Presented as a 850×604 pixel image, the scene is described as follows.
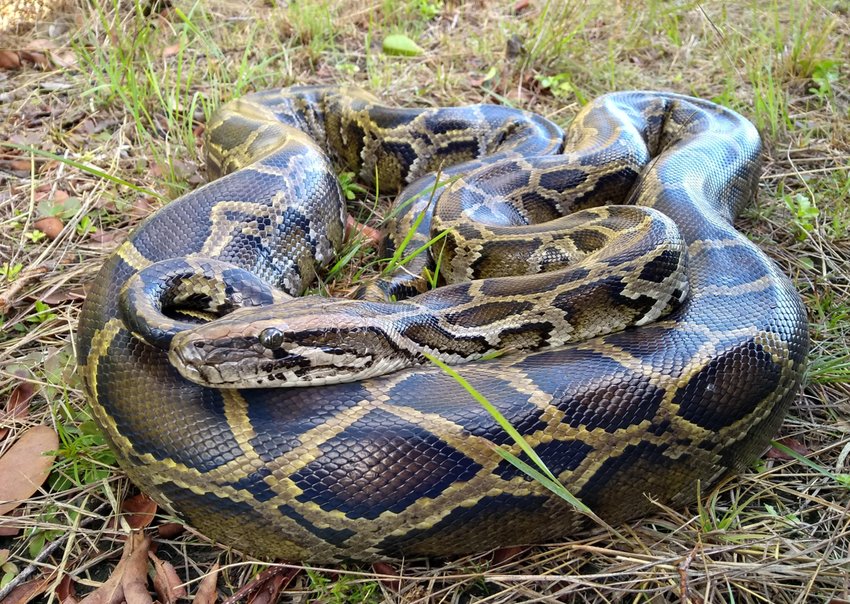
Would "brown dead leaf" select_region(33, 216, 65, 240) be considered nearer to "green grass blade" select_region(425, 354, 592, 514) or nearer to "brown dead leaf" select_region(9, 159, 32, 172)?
"brown dead leaf" select_region(9, 159, 32, 172)

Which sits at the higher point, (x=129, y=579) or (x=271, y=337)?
(x=271, y=337)

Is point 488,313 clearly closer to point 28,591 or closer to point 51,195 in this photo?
point 28,591

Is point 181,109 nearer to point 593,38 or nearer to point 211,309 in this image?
point 211,309

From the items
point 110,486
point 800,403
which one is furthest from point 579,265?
point 110,486

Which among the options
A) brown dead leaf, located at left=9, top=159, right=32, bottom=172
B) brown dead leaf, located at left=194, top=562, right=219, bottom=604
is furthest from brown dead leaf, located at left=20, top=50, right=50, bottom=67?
brown dead leaf, located at left=194, top=562, right=219, bottom=604

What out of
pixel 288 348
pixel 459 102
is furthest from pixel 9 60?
pixel 288 348

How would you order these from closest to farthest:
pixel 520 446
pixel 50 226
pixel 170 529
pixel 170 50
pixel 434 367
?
pixel 520 446
pixel 170 529
pixel 434 367
pixel 50 226
pixel 170 50
